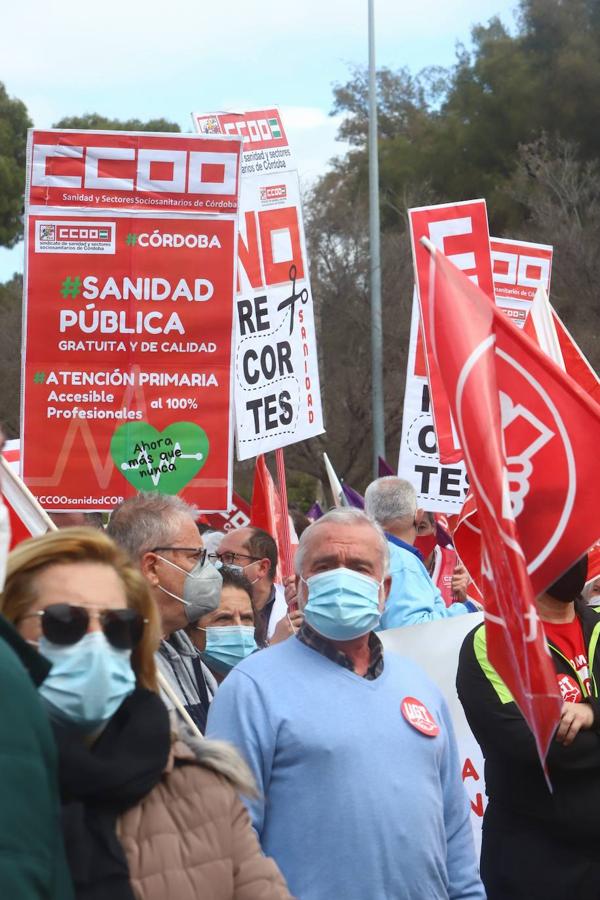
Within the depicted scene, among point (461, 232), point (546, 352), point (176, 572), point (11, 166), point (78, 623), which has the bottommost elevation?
point (176, 572)

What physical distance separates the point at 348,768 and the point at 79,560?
108 centimetres

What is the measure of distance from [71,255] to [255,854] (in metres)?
4.71

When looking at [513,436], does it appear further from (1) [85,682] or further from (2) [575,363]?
(2) [575,363]

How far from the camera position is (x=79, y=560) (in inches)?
103

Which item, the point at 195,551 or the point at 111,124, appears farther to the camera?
the point at 111,124

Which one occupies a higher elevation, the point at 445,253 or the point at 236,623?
the point at 445,253

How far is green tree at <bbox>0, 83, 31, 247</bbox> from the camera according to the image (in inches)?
1543

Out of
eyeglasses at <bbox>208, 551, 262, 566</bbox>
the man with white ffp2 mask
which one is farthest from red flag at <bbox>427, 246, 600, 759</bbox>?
eyeglasses at <bbox>208, 551, 262, 566</bbox>

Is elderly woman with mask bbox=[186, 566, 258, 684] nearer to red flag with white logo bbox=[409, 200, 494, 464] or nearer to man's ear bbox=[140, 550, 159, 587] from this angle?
man's ear bbox=[140, 550, 159, 587]

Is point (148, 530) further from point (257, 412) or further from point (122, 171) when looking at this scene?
point (257, 412)

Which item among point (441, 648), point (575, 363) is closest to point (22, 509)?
point (441, 648)

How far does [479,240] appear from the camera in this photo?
32.6 feet

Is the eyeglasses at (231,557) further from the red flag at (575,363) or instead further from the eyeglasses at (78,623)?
the eyeglasses at (78,623)

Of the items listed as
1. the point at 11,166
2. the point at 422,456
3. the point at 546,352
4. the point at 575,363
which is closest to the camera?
the point at 546,352
